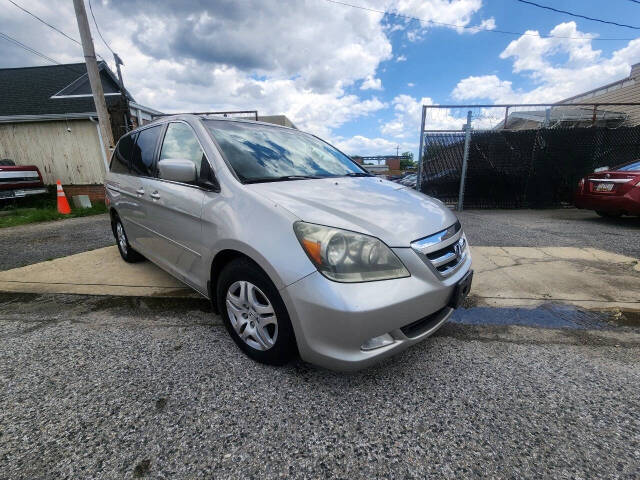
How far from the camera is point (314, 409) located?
60.5 inches

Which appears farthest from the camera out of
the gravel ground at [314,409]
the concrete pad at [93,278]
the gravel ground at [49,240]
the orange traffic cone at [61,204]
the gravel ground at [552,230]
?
the orange traffic cone at [61,204]

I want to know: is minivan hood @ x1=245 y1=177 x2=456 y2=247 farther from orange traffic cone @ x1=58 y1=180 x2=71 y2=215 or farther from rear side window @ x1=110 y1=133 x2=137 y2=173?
orange traffic cone @ x1=58 y1=180 x2=71 y2=215

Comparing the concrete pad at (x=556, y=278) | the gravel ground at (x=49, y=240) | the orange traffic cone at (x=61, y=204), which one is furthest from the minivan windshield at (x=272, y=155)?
the orange traffic cone at (x=61, y=204)

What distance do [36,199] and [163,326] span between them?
10.2m

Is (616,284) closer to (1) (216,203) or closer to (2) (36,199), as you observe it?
(1) (216,203)

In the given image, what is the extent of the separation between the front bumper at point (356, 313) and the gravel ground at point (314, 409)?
0.32 meters

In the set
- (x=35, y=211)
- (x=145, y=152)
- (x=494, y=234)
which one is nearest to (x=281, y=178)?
(x=145, y=152)

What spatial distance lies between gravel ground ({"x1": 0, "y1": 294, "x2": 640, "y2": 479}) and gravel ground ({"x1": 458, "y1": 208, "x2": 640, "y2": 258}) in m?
2.80

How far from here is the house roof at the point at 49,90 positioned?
10.0 m

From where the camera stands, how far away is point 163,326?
2.36 metres

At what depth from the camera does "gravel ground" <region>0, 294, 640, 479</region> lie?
126cm

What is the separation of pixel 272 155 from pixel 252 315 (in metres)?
1.20

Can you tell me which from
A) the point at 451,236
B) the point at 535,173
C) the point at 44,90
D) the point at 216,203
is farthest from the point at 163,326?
the point at 44,90

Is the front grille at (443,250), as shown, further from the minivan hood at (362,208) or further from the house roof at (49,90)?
the house roof at (49,90)
